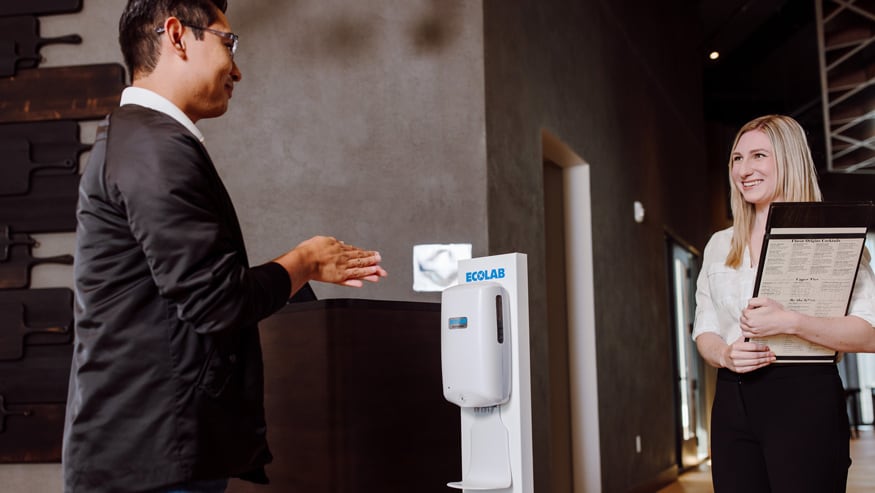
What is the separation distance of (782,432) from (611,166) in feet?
13.2

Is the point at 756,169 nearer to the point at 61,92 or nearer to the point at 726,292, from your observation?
the point at 726,292

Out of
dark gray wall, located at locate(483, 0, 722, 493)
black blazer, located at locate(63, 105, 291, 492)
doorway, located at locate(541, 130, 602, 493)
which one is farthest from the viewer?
doorway, located at locate(541, 130, 602, 493)

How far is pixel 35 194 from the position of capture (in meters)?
3.77

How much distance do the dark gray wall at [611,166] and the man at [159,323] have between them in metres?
2.27

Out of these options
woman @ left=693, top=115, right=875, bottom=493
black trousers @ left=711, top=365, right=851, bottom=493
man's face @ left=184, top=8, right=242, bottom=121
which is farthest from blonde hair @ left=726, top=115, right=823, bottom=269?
man's face @ left=184, top=8, right=242, bottom=121

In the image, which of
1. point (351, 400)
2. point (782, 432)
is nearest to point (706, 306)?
point (782, 432)

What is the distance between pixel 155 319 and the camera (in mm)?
1296

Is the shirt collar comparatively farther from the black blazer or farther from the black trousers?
the black trousers

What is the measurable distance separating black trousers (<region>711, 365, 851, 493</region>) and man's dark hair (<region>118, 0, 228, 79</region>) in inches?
52.0

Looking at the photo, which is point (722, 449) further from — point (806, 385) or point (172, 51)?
point (172, 51)

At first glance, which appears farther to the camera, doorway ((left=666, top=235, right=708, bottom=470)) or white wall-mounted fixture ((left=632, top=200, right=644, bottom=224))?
doorway ((left=666, top=235, right=708, bottom=470))

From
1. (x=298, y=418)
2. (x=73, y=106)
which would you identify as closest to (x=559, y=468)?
(x=298, y=418)

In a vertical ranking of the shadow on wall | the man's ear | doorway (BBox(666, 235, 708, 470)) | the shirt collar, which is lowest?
doorway (BBox(666, 235, 708, 470))

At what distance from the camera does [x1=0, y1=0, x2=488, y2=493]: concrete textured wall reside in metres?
3.55
